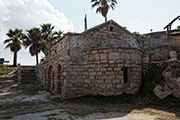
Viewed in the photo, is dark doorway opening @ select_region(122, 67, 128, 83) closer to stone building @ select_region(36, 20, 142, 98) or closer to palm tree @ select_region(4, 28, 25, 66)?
stone building @ select_region(36, 20, 142, 98)

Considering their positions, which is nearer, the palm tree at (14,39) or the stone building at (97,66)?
the stone building at (97,66)

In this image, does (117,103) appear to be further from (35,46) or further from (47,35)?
(47,35)

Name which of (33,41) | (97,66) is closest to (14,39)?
(33,41)

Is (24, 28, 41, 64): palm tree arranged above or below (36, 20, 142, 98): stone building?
above

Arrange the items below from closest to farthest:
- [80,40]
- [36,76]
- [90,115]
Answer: [90,115] → [80,40] → [36,76]

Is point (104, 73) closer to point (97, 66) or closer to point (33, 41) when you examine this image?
point (97, 66)

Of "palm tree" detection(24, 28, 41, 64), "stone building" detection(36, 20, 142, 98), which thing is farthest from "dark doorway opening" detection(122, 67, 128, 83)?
"palm tree" detection(24, 28, 41, 64)

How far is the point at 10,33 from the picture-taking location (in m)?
23.9

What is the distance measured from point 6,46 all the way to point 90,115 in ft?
77.9

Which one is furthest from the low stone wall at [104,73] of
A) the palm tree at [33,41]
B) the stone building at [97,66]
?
the palm tree at [33,41]

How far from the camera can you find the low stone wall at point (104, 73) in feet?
27.1

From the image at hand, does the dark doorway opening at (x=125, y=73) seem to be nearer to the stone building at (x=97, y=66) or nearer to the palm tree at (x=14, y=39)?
the stone building at (x=97, y=66)

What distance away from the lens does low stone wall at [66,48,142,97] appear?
325 inches

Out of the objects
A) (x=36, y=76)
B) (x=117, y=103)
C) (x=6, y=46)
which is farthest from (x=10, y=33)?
(x=117, y=103)
